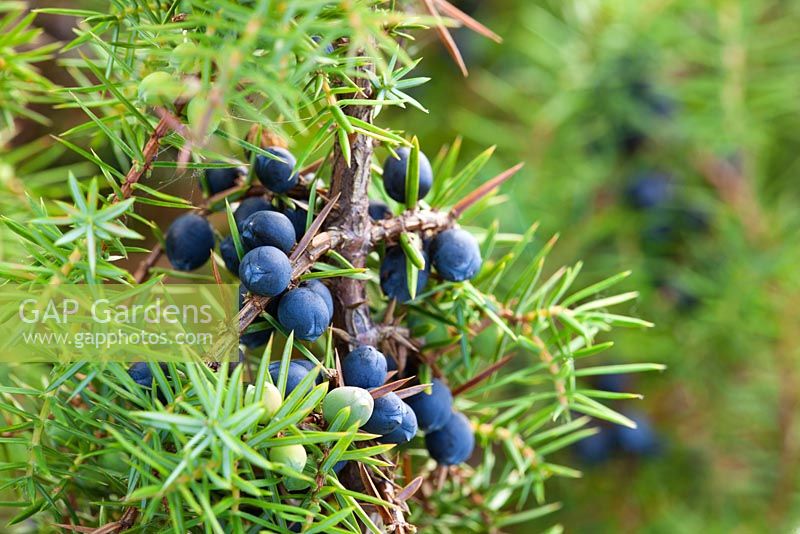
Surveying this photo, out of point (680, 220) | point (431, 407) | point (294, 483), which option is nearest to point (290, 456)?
point (294, 483)

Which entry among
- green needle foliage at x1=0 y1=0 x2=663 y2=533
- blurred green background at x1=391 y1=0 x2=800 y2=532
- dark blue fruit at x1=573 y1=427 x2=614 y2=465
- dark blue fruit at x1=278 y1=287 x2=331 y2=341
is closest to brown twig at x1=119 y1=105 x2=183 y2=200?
green needle foliage at x1=0 y1=0 x2=663 y2=533

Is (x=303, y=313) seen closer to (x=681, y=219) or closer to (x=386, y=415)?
(x=386, y=415)

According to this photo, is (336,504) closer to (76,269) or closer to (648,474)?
(76,269)

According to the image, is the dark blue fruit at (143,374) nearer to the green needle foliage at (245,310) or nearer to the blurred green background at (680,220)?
the green needle foliage at (245,310)

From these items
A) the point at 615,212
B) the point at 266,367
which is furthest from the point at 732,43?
the point at 266,367

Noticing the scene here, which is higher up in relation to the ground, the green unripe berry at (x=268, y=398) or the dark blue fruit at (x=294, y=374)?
the green unripe berry at (x=268, y=398)

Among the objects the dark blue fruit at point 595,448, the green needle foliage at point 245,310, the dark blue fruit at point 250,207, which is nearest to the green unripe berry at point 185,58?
the green needle foliage at point 245,310
